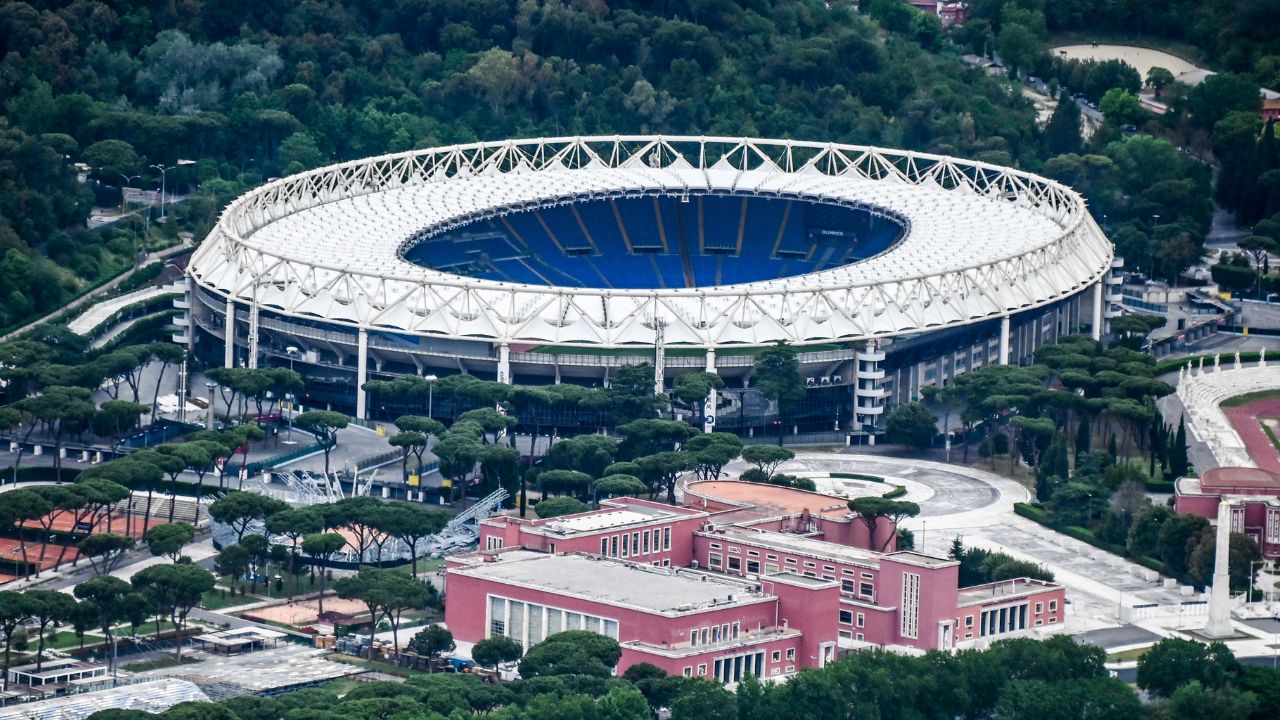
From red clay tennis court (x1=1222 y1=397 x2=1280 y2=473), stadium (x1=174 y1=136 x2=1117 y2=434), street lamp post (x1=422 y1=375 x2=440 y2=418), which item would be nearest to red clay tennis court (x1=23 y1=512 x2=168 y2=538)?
street lamp post (x1=422 y1=375 x2=440 y2=418)

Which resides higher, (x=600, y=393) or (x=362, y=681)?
(x=600, y=393)

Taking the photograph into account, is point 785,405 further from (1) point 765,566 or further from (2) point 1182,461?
(1) point 765,566

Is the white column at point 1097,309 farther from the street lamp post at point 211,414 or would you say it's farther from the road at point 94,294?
the road at point 94,294

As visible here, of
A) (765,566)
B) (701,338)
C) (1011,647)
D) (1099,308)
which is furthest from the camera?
(1099,308)

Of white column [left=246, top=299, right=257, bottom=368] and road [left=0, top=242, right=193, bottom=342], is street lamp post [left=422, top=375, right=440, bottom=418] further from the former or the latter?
road [left=0, top=242, right=193, bottom=342]

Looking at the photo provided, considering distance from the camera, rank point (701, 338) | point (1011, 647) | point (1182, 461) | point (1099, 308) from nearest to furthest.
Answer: point (1011, 647), point (1182, 461), point (701, 338), point (1099, 308)

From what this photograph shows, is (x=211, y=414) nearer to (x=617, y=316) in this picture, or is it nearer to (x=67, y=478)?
(x=67, y=478)

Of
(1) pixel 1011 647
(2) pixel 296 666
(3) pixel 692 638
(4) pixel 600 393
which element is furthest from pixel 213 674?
(4) pixel 600 393
